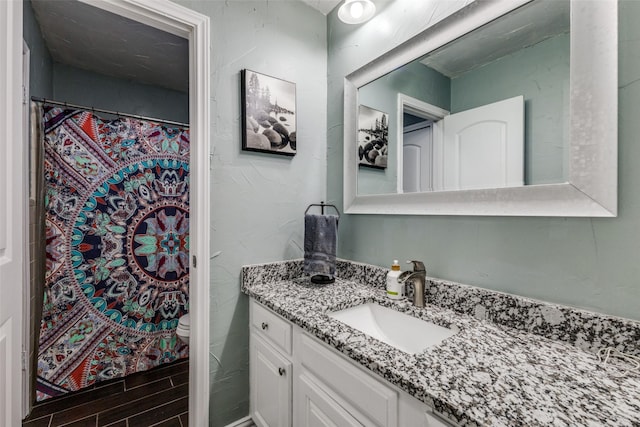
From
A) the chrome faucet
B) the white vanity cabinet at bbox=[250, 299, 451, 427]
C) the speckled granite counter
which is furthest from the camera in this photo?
the chrome faucet

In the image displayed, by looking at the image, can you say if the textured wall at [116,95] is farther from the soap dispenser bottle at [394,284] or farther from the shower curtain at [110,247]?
the soap dispenser bottle at [394,284]

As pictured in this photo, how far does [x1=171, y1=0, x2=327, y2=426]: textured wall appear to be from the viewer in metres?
1.37

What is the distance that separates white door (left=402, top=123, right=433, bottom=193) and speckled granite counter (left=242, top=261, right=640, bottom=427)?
41 centimetres

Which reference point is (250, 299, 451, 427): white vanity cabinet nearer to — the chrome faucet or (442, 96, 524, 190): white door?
the chrome faucet

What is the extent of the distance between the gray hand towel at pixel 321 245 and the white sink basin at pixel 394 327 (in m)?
0.28

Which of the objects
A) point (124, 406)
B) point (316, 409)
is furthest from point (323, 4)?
point (124, 406)

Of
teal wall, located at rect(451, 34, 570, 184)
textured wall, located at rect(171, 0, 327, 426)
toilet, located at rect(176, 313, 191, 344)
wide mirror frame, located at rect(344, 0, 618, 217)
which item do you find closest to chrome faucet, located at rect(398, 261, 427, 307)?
wide mirror frame, located at rect(344, 0, 618, 217)

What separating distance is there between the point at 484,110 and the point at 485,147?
5.2 inches

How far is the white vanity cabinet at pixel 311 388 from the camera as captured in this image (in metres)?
0.70

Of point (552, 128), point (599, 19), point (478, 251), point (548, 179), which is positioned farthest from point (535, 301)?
point (599, 19)

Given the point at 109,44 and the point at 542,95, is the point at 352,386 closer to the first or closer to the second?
the point at 542,95

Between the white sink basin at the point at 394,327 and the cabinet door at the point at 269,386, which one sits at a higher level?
the white sink basin at the point at 394,327

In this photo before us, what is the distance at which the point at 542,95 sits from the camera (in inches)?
34.5

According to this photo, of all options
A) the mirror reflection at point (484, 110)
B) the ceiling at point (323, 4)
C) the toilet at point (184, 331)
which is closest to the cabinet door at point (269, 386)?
the toilet at point (184, 331)
